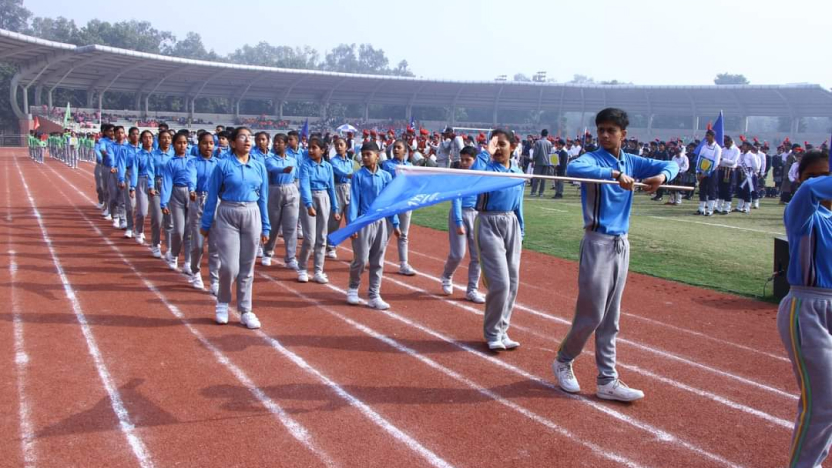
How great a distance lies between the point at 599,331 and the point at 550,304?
3.18 metres

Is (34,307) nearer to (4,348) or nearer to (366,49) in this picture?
(4,348)

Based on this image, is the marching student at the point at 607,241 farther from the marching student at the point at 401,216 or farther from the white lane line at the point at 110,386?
the marching student at the point at 401,216

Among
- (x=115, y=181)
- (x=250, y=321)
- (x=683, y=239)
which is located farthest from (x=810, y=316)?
(x=115, y=181)

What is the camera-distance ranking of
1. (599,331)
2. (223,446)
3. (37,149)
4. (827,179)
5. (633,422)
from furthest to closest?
(37,149), (599,331), (633,422), (223,446), (827,179)

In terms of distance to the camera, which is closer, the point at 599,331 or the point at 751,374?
the point at 599,331

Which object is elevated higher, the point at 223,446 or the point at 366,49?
the point at 366,49

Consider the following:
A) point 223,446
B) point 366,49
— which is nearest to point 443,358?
point 223,446

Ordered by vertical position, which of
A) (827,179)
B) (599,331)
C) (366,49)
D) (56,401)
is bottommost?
(56,401)

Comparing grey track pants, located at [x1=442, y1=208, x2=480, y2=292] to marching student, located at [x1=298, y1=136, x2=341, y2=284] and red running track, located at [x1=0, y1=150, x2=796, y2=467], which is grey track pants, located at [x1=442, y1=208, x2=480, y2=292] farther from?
marching student, located at [x1=298, y1=136, x2=341, y2=284]

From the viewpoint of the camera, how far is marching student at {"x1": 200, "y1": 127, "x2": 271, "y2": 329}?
701 centimetres

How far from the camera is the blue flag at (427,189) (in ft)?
17.9

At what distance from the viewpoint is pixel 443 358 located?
6.17 meters

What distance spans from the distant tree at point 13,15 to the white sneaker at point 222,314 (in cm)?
12966

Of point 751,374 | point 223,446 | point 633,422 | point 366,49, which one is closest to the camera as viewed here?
point 223,446
